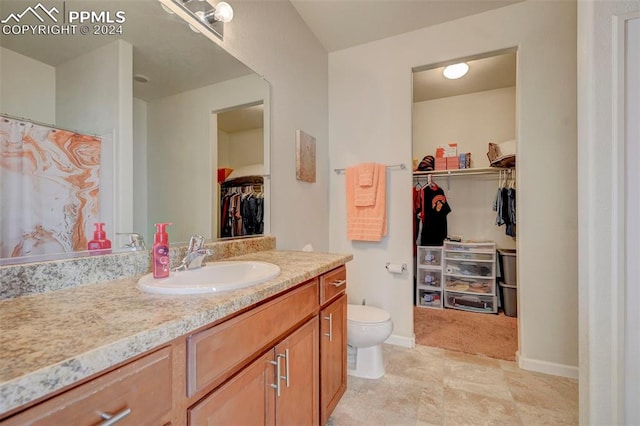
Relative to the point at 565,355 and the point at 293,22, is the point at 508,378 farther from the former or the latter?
the point at 293,22

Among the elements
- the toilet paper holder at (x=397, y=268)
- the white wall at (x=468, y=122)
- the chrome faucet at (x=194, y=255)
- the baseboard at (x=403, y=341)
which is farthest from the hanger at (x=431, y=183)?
the chrome faucet at (x=194, y=255)

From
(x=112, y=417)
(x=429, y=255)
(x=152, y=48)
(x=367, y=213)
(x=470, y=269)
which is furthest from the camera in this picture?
(x=429, y=255)

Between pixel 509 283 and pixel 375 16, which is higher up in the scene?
pixel 375 16

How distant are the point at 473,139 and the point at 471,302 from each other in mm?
1966

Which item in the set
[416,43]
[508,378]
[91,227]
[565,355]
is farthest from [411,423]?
[416,43]

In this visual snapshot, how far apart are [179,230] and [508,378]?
224 cm

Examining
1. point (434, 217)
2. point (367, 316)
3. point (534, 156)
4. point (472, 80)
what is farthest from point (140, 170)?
point (472, 80)

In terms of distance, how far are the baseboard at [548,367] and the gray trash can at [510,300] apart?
1120 millimetres

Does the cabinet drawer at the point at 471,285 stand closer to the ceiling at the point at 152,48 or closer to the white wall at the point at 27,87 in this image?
the ceiling at the point at 152,48

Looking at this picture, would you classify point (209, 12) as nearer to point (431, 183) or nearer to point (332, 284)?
point (332, 284)

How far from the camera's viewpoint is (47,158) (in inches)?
33.4

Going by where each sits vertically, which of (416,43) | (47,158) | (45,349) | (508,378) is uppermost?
(416,43)
